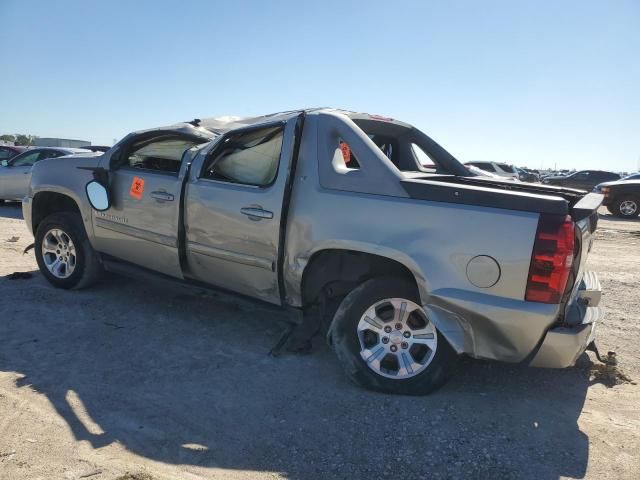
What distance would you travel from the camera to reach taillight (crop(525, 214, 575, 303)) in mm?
2791

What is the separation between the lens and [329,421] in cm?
306

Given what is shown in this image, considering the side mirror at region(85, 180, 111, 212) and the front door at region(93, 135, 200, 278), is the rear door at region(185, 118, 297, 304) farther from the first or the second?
the side mirror at region(85, 180, 111, 212)

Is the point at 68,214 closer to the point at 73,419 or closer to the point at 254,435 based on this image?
the point at 73,419

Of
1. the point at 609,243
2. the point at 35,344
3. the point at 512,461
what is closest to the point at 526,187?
the point at 512,461

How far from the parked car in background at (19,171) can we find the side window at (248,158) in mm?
9452

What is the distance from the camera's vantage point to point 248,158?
411 cm

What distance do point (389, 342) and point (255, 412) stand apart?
0.95 m

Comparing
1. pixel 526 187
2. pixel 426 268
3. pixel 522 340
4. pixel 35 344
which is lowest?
pixel 35 344

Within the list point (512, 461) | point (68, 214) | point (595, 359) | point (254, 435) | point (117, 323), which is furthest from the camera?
point (68, 214)

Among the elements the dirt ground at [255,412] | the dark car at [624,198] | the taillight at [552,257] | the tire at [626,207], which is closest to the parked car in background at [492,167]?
the dark car at [624,198]

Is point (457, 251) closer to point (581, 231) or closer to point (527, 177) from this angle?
point (581, 231)

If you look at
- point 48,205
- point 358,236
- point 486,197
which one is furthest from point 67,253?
Answer: point 486,197

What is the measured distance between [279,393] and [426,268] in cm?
126

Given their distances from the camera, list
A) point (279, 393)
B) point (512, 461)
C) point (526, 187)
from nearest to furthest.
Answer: point (512, 461)
point (279, 393)
point (526, 187)
